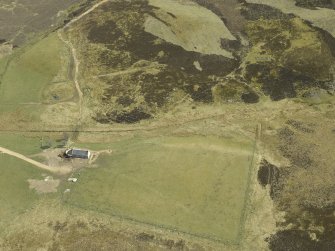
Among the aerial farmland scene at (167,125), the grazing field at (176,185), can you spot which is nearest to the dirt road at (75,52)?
the aerial farmland scene at (167,125)

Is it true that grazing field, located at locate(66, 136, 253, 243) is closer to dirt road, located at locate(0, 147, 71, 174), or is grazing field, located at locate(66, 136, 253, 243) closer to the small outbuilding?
the small outbuilding

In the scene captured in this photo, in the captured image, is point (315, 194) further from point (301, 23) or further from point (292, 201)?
point (301, 23)

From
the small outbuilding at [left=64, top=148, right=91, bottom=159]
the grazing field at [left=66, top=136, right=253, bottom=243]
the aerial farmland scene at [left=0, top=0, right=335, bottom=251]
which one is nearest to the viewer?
the aerial farmland scene at [left=0, top=0, right=335, bottom=251]

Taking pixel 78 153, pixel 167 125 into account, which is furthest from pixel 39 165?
pixel 167 125

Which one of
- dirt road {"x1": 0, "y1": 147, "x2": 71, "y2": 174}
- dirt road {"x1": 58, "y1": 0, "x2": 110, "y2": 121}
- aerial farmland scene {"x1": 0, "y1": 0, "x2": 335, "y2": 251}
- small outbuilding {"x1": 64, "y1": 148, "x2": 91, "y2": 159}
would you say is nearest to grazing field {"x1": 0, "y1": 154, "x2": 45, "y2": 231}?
aerial farmland scene {"x1": 0, "y1": 0, "x2": 335, "y2": 251}

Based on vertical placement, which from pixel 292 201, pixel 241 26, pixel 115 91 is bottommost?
pixel 292 201

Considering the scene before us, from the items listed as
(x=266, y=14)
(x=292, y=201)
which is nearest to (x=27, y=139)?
(x=292, y=201)

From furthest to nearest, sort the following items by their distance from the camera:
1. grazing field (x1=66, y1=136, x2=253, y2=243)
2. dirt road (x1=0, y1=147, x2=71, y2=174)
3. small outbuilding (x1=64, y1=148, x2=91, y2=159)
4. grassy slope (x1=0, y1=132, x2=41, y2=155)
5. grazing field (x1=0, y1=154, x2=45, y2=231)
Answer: grassy slope (x1=0, y1=132, x2=41, y2=155)
small outbuilding (x1=64, y1=148, x2=91, y2=159)
dirt road (x1=0, y1=147, x2=71, y2=174)
grazing field (x1=0, y1=154, x2=45, y2=231)
grazing field (x1=66, y1=136, x2=253, y2=243)
